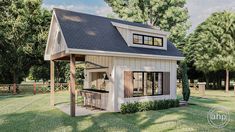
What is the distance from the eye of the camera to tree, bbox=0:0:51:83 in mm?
18812

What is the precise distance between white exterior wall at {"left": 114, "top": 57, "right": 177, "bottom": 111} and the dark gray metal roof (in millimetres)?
476

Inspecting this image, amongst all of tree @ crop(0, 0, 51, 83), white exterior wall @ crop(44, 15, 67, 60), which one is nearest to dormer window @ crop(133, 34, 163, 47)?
white exterior wall @ crop(44, 15, 67, 60)

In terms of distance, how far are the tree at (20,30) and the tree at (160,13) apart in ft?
35.9

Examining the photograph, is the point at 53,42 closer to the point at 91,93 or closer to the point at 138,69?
the point at 91,93

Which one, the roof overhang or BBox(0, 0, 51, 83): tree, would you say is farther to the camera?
BBox(0, 0, 51, 83): tree

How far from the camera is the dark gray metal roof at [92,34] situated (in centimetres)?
921

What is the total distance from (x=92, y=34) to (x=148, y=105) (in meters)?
4.54

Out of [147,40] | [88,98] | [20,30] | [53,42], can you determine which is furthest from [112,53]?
[20,30]

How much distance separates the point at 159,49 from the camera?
39.9 feet

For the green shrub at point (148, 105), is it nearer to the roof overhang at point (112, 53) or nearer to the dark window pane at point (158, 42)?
the roof overhang at point (112, 53)

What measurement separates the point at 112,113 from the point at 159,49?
4947mm

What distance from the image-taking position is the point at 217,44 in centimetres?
2298

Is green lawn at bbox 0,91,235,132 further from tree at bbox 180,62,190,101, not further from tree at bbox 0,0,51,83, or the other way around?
tree at bbox 0,0,51,83

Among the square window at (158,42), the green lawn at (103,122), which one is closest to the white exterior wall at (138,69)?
the green lawn at (103,122)
